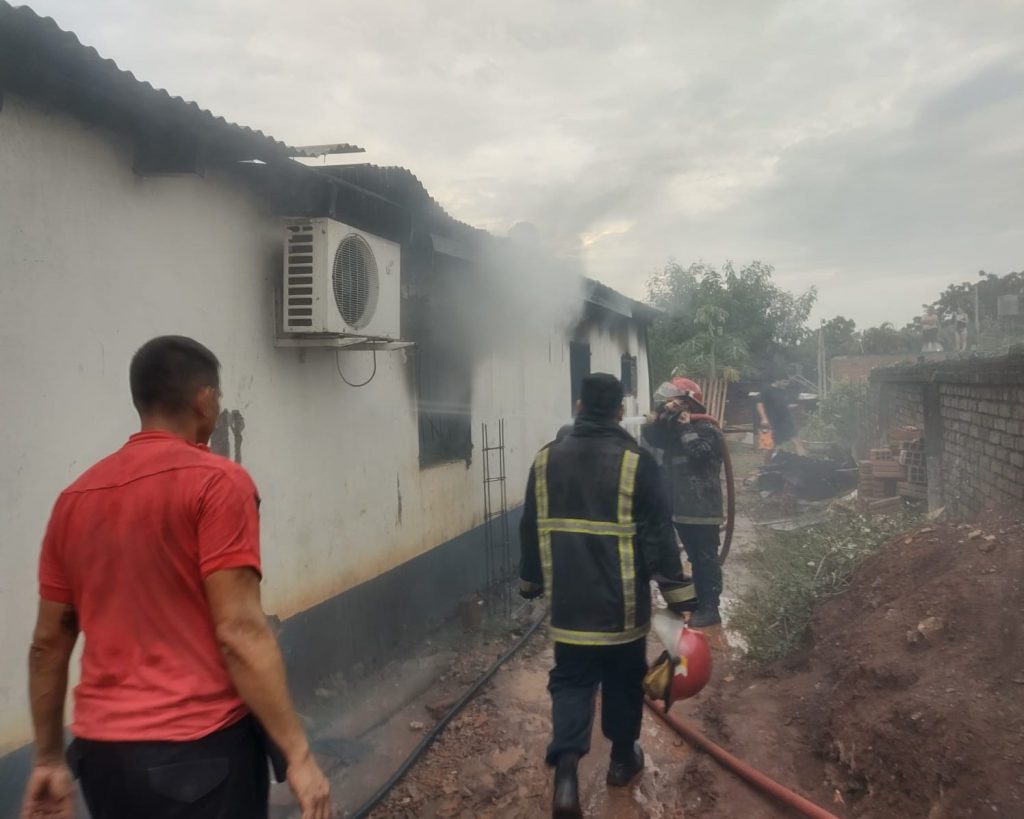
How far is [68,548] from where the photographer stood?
5.87ft

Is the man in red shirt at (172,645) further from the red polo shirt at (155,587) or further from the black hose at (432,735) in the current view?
the black hose at (432,735)

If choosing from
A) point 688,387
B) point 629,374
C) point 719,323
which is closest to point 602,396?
point 688,387

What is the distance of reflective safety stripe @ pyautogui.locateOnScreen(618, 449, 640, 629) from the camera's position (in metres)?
3.20

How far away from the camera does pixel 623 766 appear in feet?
11.7

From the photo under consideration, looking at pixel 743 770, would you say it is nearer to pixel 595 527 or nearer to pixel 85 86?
pixel 595 527

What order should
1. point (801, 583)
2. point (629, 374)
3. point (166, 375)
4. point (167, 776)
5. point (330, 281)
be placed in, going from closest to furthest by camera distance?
1. point (167, 776)
2. point (166, 375)
3. point (330, 281)
4. point (801, 583)
5. point (629, 374)

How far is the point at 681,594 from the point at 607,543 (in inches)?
16.3

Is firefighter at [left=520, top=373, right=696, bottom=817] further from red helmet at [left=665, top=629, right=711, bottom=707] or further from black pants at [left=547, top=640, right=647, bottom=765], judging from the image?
red helmet at [left=665, top=629, right=711, bottom=707]

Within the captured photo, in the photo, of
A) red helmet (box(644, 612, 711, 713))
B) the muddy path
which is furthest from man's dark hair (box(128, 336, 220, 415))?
the muddy path

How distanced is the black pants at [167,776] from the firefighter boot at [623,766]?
7.38ft

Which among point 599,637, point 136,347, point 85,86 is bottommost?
point 599,637

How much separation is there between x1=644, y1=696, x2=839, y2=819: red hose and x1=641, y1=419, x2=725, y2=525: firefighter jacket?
168 centimetres

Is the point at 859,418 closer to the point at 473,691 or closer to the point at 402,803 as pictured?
the point at 473,691

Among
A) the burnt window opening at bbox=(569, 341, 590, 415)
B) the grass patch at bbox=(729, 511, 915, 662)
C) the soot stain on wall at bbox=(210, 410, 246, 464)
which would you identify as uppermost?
the burnt window opening at bbox=(569, 341, 590, 415)
